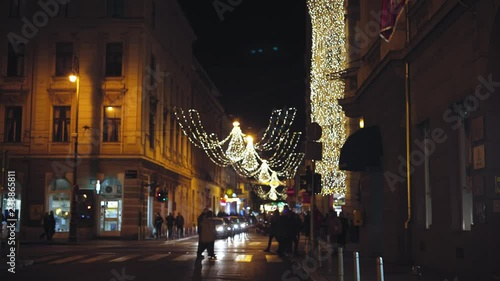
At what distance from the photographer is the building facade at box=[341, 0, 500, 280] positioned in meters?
13.1

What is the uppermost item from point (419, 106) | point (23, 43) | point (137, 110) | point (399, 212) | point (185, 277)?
point (23, 43)

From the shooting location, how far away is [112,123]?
42562 mm

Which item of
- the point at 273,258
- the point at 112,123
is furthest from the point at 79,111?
the point at 273,258

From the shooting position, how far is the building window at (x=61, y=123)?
42.6 metres

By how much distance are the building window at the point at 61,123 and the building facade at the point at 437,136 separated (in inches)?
913

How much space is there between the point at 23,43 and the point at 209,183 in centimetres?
4123

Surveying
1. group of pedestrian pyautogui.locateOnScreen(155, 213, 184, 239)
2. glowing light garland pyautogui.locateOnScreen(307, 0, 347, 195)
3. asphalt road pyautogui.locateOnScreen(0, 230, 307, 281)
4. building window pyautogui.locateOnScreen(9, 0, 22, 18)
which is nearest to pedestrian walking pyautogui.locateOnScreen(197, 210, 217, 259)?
asphalt road pyautogui.locateOnScreen(0, 230, 307, 281)

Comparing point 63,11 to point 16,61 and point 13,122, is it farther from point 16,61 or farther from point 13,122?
point 13,122

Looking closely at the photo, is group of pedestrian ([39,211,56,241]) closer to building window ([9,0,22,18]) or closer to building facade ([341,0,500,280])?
building window ([9,0,22,18])

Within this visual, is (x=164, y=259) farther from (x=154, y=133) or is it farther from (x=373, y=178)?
(x=154, y=133)

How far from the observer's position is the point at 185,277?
1714 cm

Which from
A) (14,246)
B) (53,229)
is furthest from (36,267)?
(53,229)

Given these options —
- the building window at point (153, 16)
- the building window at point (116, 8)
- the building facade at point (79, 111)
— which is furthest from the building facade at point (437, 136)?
the building window at point (153, 16)

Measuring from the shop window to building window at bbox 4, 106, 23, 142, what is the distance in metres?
3.95
